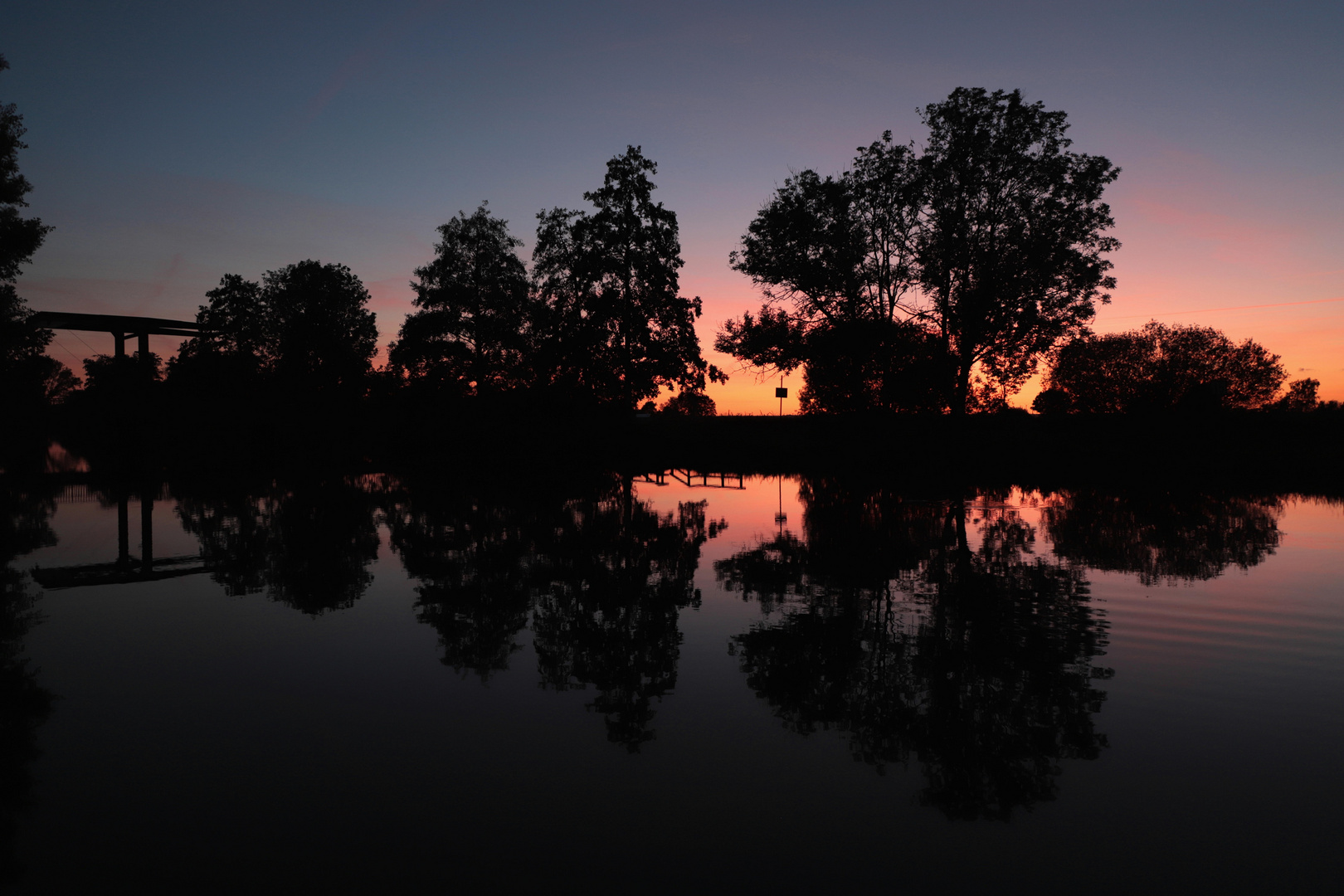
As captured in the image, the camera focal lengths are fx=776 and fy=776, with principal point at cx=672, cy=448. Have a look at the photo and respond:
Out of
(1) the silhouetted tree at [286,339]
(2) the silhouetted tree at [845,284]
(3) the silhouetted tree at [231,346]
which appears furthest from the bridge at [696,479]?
(3) the silhouetted tree at [231,346]

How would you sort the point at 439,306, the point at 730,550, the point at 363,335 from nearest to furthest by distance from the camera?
the point at 730,550
the point at 439,306
the point at 363,335

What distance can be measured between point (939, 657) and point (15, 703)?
920 cm

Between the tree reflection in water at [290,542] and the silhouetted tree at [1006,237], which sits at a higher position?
the silhouetted tree at [1006,237]

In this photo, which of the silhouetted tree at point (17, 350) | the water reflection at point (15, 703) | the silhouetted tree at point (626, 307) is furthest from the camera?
the silhouetted tree at point (626, 307)

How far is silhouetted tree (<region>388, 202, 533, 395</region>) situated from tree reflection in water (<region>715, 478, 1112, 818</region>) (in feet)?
165

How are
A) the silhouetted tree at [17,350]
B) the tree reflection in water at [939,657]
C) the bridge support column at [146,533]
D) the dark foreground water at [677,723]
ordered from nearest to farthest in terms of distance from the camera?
the dark foreground water at [677,723], the tree reflection in water at [939,657], the bridge support column at [146,533], the silhouetted tree at [17,350]

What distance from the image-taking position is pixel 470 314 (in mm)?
63156

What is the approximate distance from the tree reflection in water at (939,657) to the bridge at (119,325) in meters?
48.4

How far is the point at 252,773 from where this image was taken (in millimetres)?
5852

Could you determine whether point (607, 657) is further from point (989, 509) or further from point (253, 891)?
point (989, 509)

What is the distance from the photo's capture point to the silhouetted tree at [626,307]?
182ft

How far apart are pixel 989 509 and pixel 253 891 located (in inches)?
881

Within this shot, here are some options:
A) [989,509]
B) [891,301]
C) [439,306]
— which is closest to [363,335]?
[439,306]

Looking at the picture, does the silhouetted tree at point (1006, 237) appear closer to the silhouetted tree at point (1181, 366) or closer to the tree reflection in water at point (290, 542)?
the tree reflection in water at point (290, 542)
